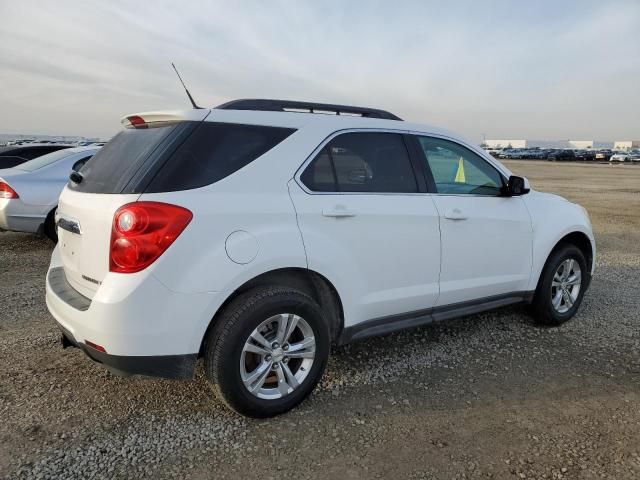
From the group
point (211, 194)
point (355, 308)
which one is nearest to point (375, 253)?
point (355, 308)

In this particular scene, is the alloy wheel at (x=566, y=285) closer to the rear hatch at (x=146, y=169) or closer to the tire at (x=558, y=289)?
the tire at (x=558, y=289)

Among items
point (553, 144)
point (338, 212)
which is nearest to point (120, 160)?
point (338, 212)

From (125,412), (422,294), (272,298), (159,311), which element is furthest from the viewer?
(422,294)

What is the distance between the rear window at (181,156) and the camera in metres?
2.62

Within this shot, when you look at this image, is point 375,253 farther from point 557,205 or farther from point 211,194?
point 557,205

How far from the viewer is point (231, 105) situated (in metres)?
3.12

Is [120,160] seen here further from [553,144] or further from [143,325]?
[553,144]

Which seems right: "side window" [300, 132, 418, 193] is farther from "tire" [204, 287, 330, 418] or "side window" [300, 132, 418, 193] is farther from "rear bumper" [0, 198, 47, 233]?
"rear bumper" [0, 198, 47, 233]

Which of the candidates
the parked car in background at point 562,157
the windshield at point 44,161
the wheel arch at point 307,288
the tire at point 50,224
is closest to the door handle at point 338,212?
the wheel arch at point 307,288

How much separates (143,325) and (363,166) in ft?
5.47

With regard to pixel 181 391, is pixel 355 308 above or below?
above

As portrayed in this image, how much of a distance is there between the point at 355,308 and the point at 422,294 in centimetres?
59

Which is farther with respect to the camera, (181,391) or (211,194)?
(181,391)

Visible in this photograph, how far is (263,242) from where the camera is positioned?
107 inches
